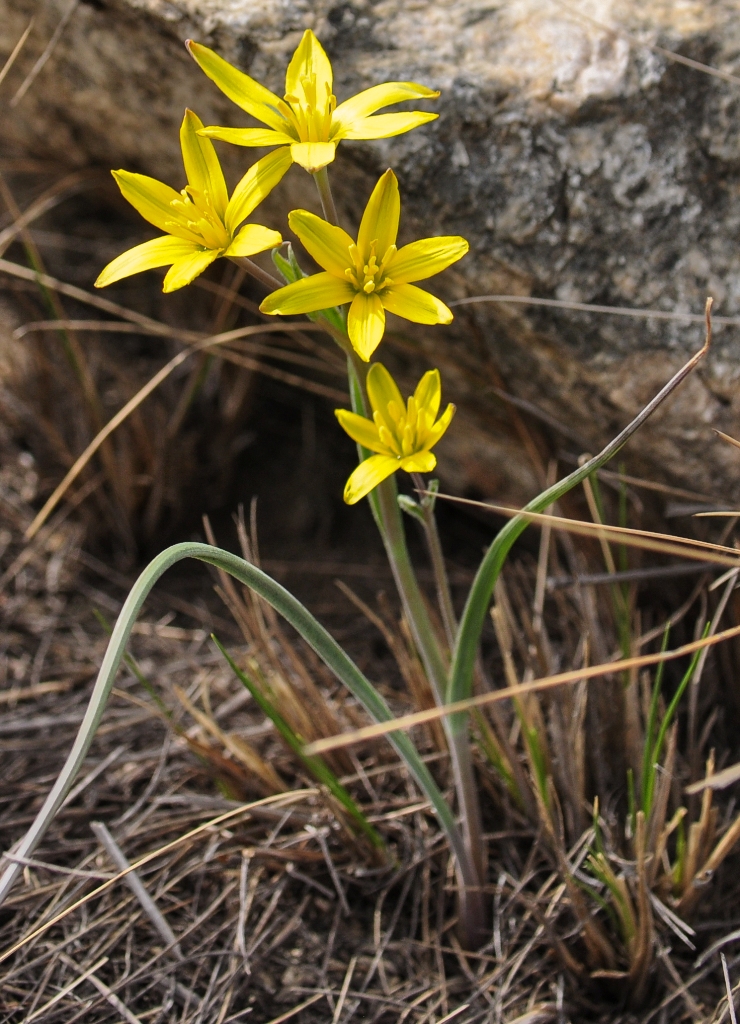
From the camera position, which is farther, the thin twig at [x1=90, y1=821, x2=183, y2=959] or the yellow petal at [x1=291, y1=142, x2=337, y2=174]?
the thin twig at [x1=90, y1=821, x2=183, y2=959]

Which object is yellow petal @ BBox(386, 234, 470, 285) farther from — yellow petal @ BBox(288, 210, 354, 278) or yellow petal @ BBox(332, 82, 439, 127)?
yellow petal @ BBox(332, 82, 439, 127)

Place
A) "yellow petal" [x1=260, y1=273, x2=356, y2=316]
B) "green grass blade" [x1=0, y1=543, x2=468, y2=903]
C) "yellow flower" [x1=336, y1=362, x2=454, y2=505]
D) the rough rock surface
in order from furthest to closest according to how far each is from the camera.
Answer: the rough rock surface → "yellow flower" [x1=336, y1=362, x2=454, y2=505] → "yellow petal" [x1=260, y1=273, x2=356, y2=316] → "green grass blade" [x1=0, y1=543, x2=468, y2=903]

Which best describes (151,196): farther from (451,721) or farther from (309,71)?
(451,721)

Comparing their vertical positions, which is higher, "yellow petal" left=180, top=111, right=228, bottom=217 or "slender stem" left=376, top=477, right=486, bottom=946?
"yellow petal" left=180, top=111, right=228, bottom=217

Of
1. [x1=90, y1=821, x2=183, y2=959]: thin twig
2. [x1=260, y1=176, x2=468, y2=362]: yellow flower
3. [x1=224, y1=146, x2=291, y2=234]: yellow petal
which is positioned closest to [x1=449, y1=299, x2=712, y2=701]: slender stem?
[x1=260, y1=176, x2=468, y2=362]: yellow flower

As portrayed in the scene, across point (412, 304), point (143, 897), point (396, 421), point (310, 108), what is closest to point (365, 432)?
point (396, 421)

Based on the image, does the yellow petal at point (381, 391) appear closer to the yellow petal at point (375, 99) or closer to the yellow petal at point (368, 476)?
the yellow petal at point (368, 476)
